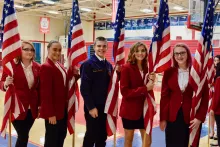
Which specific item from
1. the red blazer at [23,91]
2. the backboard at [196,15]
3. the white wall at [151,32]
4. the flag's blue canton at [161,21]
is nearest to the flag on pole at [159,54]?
the flag's blue canton at [161,21]

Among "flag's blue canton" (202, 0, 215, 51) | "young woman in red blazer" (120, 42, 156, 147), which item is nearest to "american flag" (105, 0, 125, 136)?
"young woman in red blazer" (120, 42, 156, 147)

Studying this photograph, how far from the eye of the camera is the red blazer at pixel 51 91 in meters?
3.41

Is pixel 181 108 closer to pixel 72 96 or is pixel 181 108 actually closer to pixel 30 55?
pixel 72 96

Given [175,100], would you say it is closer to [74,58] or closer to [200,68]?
[200,68]

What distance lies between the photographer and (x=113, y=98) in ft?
12.5

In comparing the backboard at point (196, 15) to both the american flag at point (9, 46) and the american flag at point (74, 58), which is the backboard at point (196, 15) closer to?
the american flag at point (74, 58)

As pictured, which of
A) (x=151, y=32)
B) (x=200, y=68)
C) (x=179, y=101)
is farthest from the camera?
(x=151, y=32)

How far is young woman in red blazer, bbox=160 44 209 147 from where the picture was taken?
320 centimetres

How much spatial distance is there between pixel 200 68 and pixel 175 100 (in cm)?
53

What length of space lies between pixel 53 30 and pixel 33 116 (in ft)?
78.9

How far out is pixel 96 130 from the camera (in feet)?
12.3

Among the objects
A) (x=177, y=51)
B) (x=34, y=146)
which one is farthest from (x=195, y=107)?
(x=34, y=146)

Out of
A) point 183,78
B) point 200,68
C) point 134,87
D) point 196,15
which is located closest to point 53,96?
point 134,87

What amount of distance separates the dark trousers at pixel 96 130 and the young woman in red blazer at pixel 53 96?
311 millimetres
